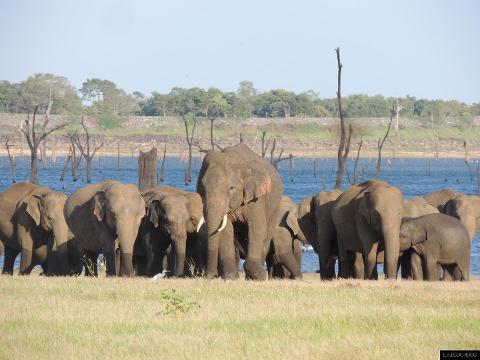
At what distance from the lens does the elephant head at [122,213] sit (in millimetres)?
20172

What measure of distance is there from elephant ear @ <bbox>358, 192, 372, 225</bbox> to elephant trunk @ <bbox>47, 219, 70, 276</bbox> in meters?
5.68

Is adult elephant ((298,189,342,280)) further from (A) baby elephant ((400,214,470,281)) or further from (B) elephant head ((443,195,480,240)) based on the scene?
(B) elephant head ((443,195,480,240))

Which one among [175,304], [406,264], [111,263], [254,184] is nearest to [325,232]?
[406,264]

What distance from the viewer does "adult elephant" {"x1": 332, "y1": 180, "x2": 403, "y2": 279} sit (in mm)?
19734

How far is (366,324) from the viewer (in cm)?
1371

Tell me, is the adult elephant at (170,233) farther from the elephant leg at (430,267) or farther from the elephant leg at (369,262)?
the elephant leg at (430,267)

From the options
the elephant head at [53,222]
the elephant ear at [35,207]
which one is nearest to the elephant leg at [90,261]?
the elephant head at [53,222]

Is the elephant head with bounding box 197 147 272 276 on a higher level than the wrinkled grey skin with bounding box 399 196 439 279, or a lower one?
higher

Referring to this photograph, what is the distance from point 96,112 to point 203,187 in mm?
169491

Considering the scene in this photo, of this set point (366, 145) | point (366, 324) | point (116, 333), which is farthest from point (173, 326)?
point (366, 145)

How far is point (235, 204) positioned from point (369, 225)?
10.4 ft

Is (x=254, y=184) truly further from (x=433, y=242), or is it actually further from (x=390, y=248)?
(x=433, y=242)

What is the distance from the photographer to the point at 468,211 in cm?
2498

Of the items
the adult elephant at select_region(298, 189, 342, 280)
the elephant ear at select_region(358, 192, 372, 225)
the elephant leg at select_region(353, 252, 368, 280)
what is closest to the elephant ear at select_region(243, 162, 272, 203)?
the elephant ear at select_region(358, 192, 372, 225)
